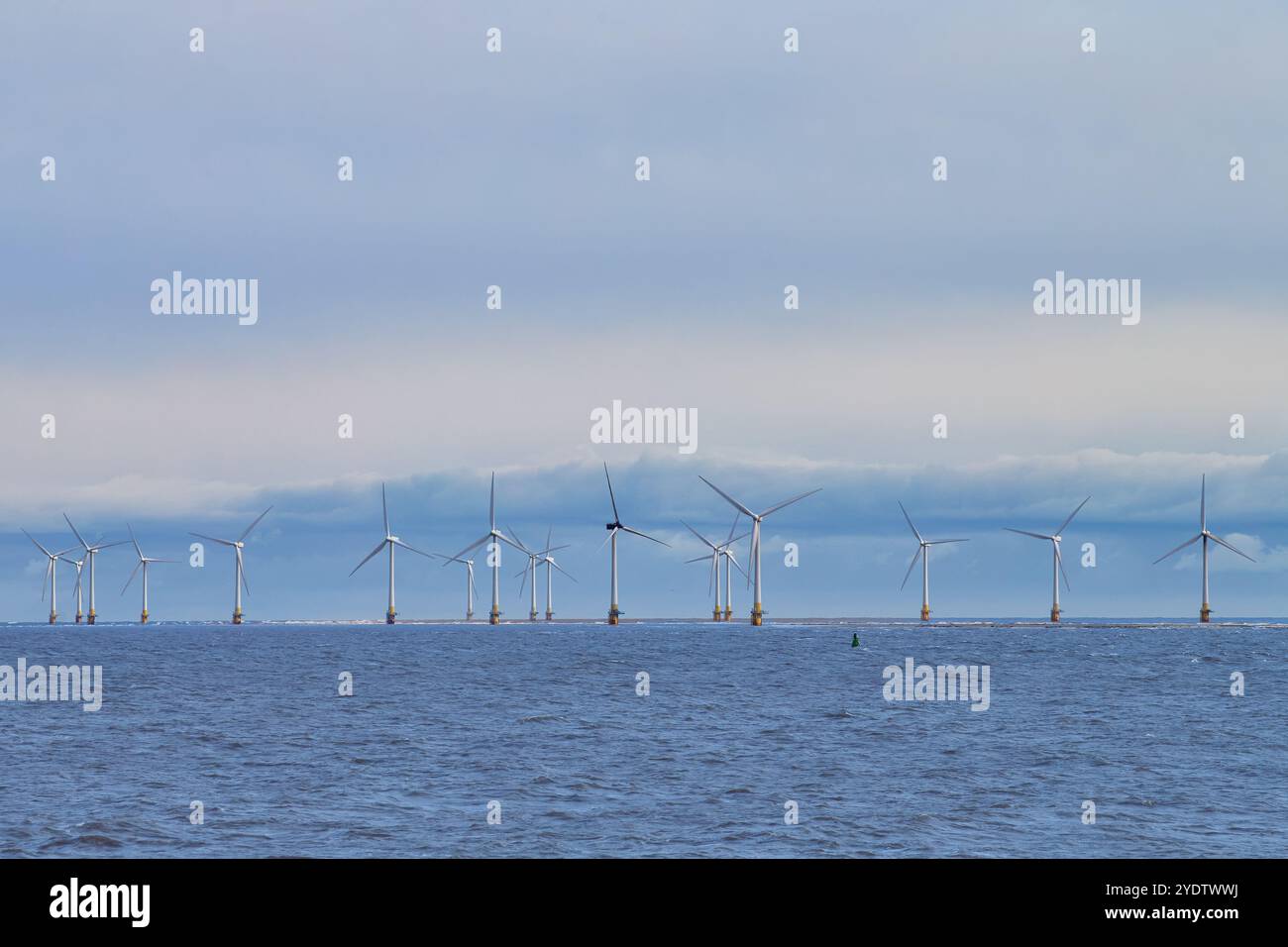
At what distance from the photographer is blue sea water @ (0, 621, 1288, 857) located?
4394cm

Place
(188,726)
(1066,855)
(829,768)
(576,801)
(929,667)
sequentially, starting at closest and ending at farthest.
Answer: (1066,855) < (576,801) < (829,768) < (188,726) < (929,667)

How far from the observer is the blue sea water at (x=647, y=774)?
4394cm

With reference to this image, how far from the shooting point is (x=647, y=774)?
198 ft

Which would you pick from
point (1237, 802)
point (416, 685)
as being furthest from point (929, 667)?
point (1237, 802)

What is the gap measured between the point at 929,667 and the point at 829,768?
10182cm

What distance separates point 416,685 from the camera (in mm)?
131500

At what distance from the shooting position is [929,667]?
161 m
